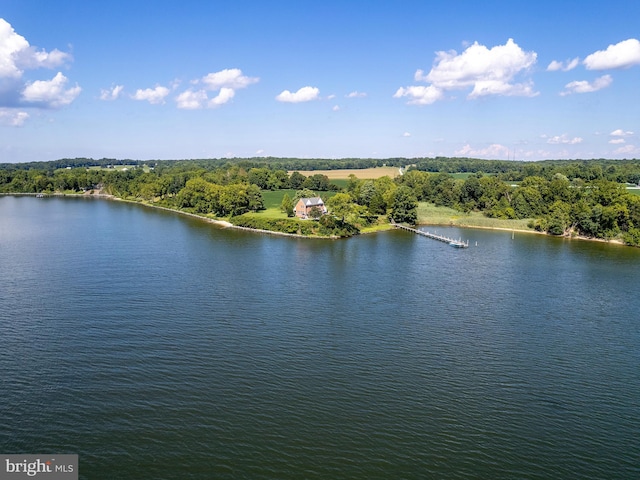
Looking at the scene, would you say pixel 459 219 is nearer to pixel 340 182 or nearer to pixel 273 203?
pixel 273 203

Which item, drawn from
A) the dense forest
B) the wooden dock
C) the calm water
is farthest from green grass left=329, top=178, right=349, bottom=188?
the calm water

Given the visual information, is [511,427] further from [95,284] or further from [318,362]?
[95,284]

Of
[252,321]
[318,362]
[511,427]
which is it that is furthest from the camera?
[252,321]

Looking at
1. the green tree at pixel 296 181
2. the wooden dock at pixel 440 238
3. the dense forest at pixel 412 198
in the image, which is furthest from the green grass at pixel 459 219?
the green tree at pixel 296 181

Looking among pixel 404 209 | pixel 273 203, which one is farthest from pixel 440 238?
pixel 273 203

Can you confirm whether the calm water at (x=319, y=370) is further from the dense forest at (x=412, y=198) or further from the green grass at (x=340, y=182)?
the green grass at (x=340, y=182)

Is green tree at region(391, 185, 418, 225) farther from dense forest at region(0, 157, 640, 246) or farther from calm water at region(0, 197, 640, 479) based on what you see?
calm water at region(0, 197, 640, 479)

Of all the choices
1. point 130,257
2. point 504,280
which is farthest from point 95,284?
point 504,280
